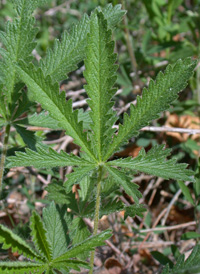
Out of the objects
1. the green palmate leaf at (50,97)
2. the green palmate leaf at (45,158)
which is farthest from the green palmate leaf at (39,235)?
the green palmate leaf at (50,97)

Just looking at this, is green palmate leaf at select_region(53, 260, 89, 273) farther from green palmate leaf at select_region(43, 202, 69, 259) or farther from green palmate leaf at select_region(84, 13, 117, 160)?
green palmate leaf at select_region(84, 13, 117, 160)

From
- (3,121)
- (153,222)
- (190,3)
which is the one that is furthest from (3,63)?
(190,3)

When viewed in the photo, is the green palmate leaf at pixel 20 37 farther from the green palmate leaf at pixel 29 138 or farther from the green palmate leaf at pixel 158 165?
the green palmate leaf at pixel 158 165

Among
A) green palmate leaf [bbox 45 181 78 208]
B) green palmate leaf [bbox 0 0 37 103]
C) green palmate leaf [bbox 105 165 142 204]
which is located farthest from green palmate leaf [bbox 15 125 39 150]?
green palmate leaf [bbox 105 165 142 204]

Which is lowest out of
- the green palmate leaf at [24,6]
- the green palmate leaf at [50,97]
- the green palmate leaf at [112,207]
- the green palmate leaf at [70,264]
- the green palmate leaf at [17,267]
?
the green palmate leaf at [70,264]

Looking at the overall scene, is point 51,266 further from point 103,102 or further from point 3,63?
point 3,63
